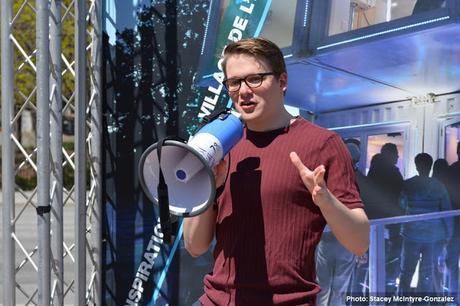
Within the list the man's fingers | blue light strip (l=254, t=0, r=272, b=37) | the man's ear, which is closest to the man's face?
the man's ear

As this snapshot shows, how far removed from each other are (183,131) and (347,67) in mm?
1053

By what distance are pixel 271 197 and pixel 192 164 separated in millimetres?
267

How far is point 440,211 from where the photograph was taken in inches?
159

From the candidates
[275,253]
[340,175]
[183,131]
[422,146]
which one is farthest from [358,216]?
[183,131]

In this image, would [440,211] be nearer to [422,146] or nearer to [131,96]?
[422,146]

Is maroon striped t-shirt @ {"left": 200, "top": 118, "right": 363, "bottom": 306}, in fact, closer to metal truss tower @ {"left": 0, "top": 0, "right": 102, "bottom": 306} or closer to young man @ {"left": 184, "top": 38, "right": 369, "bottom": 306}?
young man @ {"left": 184, "top": 38, "right": 369, "bottom": 306}

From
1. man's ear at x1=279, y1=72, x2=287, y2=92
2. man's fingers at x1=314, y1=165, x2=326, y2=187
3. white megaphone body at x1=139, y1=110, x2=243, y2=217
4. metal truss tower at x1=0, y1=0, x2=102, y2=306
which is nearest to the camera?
man's fingers at x1=314, y1=165, x2=326, y2=187

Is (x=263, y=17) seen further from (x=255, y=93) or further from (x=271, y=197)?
(x=271, y=197)

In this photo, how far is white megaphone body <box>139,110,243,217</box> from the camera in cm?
212

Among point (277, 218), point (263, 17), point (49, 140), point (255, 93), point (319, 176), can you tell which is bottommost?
point (277, 218)

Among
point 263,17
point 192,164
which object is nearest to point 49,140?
point 263,17

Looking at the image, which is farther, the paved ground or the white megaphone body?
the paved ground

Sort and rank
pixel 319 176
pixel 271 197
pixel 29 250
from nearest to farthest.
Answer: pixel 319 176 → pixel 271 197 → pixel 29 250

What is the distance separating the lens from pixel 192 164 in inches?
87.3
